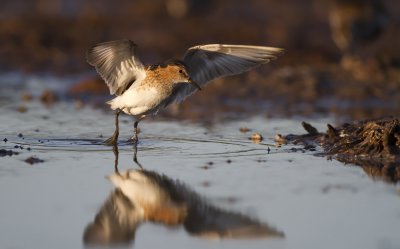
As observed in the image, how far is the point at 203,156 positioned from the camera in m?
8.95

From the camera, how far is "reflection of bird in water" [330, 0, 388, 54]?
679 inches

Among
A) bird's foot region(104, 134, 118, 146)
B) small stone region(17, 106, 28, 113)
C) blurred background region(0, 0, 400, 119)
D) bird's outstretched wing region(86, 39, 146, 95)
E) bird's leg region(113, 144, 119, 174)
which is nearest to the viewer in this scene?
bird's leg region(113, 144, 119, 174)

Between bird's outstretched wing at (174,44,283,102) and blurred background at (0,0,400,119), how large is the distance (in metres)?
2.39

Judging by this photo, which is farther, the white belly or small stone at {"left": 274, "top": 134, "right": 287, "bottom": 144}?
A: small stone at {"left": 274, "top": 134, "right": 287, "bottom": 144}

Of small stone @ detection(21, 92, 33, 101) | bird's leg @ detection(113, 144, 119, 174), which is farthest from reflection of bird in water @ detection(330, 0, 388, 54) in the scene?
bird's leg @ detection(113, 144, 119, 174)

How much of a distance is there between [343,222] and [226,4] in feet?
56.6

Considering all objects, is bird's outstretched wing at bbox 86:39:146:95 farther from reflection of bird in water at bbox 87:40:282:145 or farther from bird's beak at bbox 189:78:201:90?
bird's beak at bbox 189:78:201:90

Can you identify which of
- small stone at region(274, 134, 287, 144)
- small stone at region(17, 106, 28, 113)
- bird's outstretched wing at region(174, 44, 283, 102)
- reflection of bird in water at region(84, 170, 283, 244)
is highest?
bird's outstretched wing at region(174, 44, 283, 102)

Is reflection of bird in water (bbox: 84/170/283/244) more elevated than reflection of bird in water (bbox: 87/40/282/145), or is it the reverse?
reflection of bird in water (bbox: 87/40/282/145)

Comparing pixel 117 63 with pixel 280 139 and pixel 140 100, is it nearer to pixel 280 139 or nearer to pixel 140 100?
pixel 140 100

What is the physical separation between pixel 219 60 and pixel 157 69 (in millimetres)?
789

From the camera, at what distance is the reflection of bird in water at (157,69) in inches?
373

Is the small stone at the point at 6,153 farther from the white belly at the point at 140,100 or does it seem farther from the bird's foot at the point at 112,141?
the white belly at the point at 140,100

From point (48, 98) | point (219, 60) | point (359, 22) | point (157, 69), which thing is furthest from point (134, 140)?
point (359, 22)
